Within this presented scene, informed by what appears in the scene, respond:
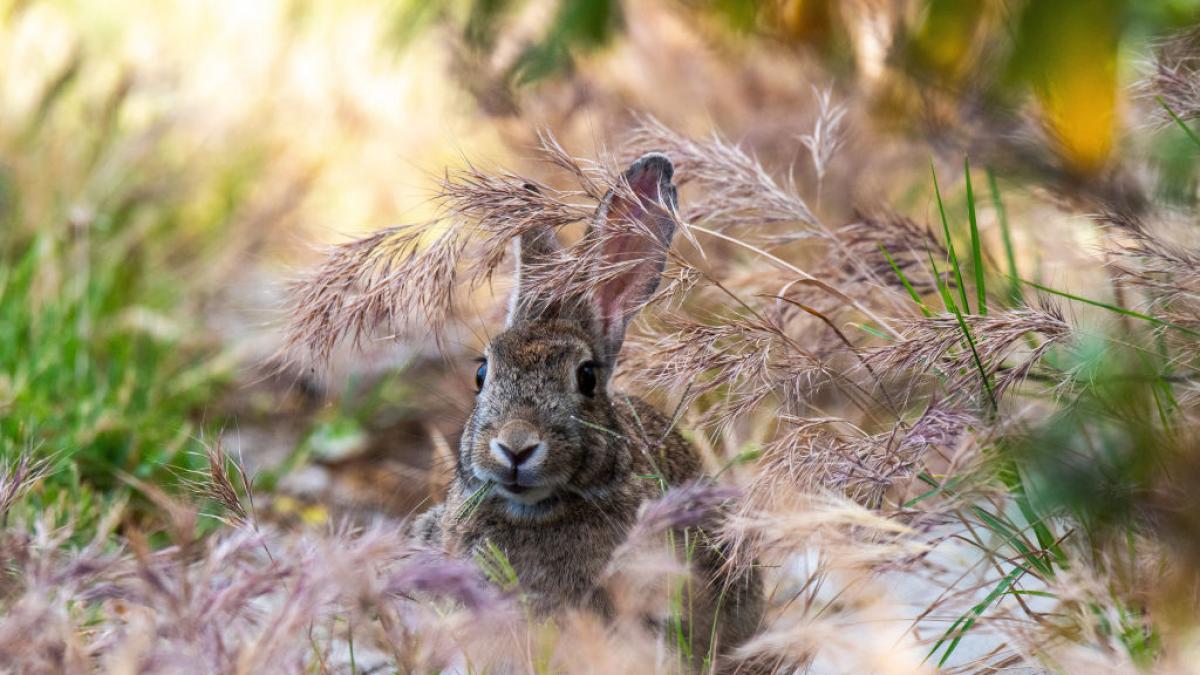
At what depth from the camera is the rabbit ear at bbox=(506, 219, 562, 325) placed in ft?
11.2

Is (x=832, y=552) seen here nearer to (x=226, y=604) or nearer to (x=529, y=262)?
(x=226, y=604)

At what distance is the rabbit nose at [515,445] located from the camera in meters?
3.06

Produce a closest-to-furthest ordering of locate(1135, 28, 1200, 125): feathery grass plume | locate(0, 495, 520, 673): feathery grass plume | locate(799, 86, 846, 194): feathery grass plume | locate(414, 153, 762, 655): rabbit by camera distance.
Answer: locate(0, 495, 520, 673): feathery grass plume → locate(1135, 28, 1200, 125): feathery grass plume → locate(414, 153, 762, 655): rabbit → locate(799, 86, 846, 194): feathery grass plume

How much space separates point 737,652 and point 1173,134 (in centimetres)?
148

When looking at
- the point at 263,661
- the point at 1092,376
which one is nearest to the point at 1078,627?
the point at 1092,376

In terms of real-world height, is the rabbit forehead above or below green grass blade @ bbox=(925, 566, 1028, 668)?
above

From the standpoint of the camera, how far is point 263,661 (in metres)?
2.18

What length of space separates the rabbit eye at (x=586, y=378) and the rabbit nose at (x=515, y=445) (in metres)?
0.33

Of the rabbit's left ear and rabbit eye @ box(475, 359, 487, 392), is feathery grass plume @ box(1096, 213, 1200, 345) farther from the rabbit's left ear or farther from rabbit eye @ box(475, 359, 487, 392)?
rabbit eye @ box(475, 359, 487, 392)

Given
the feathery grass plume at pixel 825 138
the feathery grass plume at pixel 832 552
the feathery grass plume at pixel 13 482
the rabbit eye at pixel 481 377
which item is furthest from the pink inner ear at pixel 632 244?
the feathery grass plume at pixel 13 482

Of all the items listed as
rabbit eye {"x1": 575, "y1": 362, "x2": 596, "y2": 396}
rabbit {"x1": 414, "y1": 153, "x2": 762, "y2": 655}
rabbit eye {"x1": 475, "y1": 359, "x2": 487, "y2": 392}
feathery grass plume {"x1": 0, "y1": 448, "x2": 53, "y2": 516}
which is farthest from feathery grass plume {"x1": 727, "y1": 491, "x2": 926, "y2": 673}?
feathery grass plume {"x1": 0, "y1": 448, "x2": 53, "y2": 516}

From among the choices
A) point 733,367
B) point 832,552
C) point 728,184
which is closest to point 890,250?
point 728,184

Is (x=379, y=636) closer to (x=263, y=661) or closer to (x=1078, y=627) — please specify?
(x=263, y=661)

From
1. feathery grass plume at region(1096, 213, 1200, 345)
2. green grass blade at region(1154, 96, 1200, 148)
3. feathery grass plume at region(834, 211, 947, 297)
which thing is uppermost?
green grass blade at region(1154, 96, 1200, 148)
